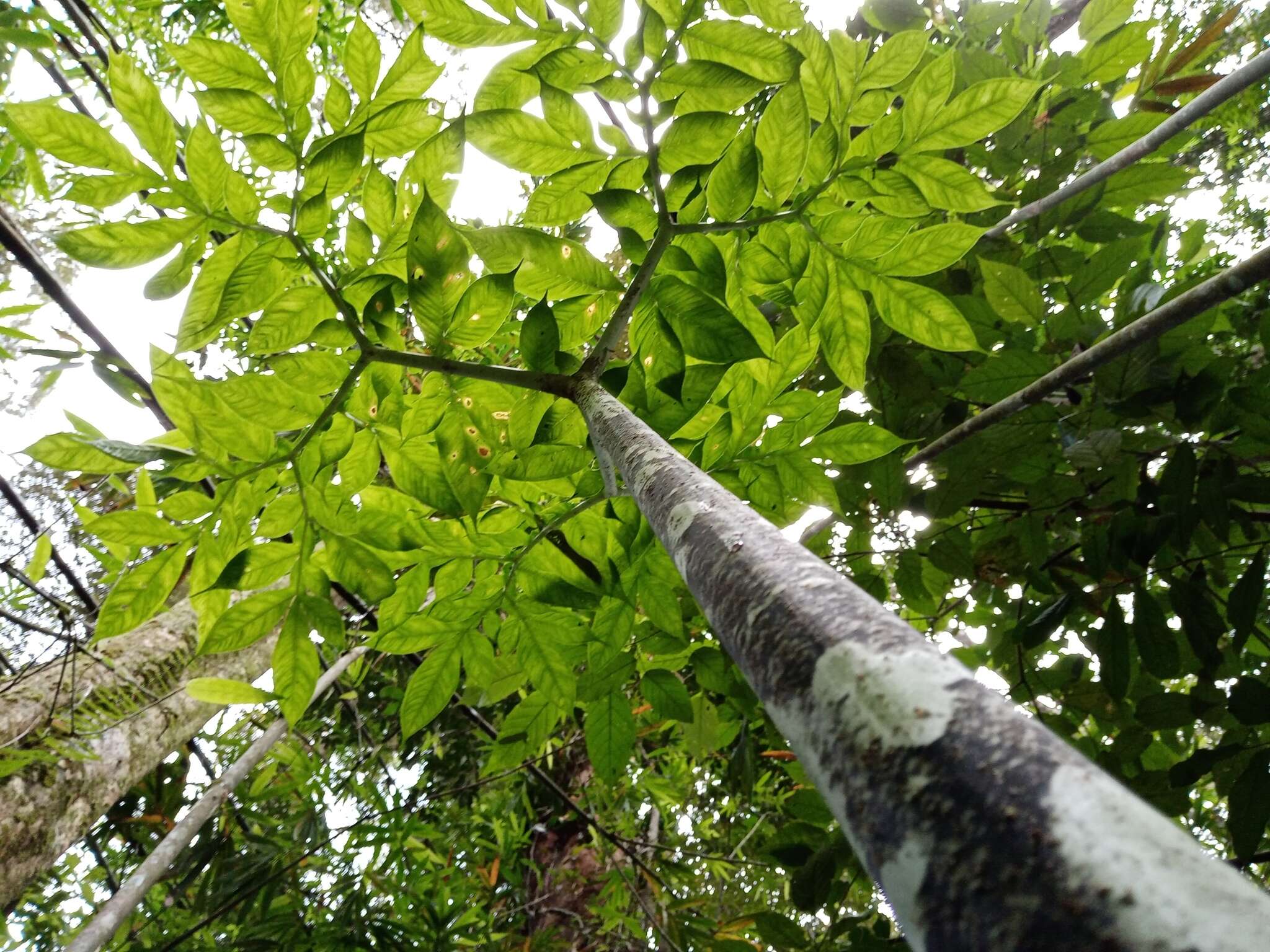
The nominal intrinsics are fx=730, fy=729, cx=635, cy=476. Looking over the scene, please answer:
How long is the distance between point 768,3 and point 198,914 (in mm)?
3747

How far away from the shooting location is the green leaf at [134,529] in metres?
1.13

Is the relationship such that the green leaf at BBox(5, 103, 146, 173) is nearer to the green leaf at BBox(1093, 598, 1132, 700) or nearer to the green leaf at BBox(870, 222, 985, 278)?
the green leaf at BBox(870, 222, 985, 278)

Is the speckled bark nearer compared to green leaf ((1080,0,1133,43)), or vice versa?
the speckled bark

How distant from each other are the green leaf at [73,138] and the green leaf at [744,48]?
0.80m

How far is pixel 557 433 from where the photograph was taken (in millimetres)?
1150

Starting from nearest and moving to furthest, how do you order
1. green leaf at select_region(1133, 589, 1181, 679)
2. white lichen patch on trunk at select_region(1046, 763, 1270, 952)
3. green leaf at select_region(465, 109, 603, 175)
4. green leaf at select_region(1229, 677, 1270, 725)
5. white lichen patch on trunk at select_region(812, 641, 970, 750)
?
white lichen patch on trunk at select_region(1046, 763, 1270, 952), white lichen patch on trunk at select_region(812, 641, 970, 750), green leaf at select_region(465, 109, 603, 175), green leaf at select_region(1229, 677, 1270, 725), green leaf at select_region(1133, 589, 1181, 679)

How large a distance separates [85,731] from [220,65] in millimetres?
1921

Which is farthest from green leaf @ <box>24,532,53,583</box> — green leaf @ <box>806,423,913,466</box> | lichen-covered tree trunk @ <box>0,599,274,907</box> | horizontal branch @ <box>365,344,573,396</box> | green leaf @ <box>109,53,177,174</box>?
green leaf @ <box>806,423,913,466</box>

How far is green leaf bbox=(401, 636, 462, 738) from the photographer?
1.30 meters

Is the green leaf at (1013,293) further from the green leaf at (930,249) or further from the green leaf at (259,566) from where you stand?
the green leaf at (259,566)

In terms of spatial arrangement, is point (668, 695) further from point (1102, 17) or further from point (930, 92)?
point (1102, 17)

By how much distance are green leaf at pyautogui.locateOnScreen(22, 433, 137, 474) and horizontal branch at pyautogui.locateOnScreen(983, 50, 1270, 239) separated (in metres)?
1.63

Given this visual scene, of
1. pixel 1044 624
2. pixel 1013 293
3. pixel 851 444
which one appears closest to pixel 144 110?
pixel 851 444

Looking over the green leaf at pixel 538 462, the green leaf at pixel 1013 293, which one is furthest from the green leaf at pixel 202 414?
the green leaf at pixel 1013 293
